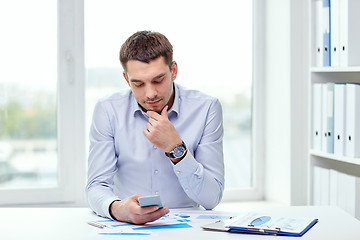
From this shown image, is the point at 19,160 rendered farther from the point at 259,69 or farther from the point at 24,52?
the point at 259,69

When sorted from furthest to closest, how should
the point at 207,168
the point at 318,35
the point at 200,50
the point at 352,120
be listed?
the point at 200,50
the point at 318,35
the point at 352,120
the point at 207,168

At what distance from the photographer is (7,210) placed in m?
2.01

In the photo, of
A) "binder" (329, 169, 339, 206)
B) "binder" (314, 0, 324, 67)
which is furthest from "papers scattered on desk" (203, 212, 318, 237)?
"binder" (314, 0, 324, 67)

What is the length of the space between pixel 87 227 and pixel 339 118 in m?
1.42

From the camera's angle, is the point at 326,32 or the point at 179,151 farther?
the point at 326,32

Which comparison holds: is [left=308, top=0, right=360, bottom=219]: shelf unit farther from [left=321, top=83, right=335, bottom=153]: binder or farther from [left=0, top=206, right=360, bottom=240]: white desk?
[left=0, top=206, right=360, bottom=240]: white desk

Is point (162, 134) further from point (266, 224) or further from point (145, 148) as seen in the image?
point (266, 224)

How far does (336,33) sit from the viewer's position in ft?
8.77

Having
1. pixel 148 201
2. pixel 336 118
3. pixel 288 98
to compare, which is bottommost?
pixel 148 201

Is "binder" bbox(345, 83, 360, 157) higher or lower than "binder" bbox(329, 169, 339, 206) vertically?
higher

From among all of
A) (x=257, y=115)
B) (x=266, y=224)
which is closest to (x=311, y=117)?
(x=257, y=115)

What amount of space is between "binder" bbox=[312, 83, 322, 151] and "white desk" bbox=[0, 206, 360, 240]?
910 mm

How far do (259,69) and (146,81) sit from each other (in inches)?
62.8

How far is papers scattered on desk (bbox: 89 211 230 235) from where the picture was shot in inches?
66.2
